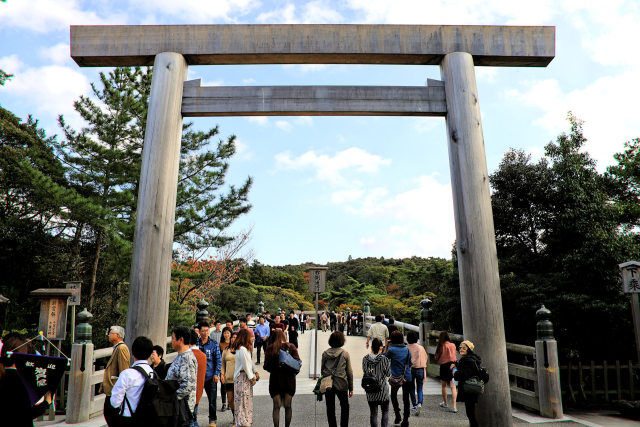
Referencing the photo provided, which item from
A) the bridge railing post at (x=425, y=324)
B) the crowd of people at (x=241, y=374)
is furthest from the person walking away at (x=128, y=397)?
the bridge railing post at (x=425, y=324)

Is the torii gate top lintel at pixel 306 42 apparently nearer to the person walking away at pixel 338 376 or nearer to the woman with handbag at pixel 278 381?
the person walking away at pixel 338 376

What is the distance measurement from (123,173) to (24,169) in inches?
123

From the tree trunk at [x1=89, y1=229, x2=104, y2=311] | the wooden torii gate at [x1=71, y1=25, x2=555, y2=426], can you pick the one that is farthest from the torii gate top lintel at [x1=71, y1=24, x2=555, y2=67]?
the tree trunk at [x1=89, y1=229, x2=104, y2=311]

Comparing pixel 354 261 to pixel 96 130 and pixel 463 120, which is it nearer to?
pixel 96 130

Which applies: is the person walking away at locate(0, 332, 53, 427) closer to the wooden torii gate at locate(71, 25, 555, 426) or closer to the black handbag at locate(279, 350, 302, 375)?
the wooden torii gate at locate(71, 25, 555, 426)

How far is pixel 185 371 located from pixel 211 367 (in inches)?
92.7

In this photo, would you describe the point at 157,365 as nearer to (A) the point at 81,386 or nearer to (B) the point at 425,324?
(A) the point at 81,386

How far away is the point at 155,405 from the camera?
3449 mm

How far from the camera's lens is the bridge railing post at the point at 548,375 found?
6.89m

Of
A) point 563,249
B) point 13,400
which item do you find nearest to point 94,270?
point 13,400

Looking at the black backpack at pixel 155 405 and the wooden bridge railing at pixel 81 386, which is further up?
the black backpack at pixel 155 405

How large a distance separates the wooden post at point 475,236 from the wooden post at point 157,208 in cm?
400

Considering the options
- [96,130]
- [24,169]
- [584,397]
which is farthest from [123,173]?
[584,397]

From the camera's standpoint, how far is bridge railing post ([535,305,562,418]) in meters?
6.89
